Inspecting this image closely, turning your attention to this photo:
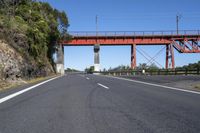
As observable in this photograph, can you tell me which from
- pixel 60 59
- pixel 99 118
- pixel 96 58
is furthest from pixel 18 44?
pixel 96 58

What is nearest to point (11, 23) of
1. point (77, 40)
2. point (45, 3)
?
point (45, 3)

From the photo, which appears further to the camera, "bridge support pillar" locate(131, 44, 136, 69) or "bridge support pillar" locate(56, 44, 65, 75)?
"bridge support pillar" locate(56, 44, 65, 75)

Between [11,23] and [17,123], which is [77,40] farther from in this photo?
[17,123]

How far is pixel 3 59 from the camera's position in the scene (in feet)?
66.8

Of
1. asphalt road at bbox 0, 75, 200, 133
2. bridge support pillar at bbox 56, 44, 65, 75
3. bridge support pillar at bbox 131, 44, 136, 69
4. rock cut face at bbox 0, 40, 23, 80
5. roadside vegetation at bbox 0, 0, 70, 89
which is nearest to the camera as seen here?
asphalt road at bbox 0, 75, 200, 133

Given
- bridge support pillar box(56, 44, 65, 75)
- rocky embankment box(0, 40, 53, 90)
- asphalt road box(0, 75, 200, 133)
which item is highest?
bridge support pillar box(56, 44, 65, 75)

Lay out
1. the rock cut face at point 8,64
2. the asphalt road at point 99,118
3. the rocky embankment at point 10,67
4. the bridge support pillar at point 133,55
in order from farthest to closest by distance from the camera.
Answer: the bridge support pillar at point 133,55, the rock cut face at point 8,64, the rocky embankment at point 10,67, the asphalt road at point 99,118

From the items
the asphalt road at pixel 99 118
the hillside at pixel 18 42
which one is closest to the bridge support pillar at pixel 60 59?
the hillside at pixel 18 42

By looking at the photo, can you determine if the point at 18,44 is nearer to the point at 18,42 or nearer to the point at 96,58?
the point at 18,42

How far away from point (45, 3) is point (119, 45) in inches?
750

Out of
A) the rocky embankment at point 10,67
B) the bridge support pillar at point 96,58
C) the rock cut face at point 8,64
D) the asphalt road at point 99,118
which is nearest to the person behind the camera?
the asphalt road at point 99,118

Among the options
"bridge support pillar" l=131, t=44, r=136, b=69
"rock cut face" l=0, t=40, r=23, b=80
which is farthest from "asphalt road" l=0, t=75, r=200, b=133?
"bridge support pillar" l=131, t=44, r=136, b=69

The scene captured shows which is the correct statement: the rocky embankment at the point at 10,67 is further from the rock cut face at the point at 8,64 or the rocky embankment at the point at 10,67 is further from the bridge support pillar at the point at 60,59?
the bridge support pillar at the point at 60,59

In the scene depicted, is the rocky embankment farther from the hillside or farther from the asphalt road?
the asphalt road
